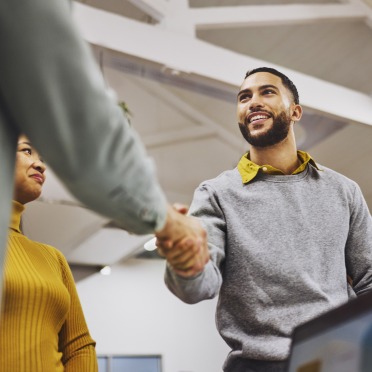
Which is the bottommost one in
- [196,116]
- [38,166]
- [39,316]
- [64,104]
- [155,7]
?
[64,104]

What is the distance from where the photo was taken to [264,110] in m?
1.51

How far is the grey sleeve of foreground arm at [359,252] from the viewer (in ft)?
4.55

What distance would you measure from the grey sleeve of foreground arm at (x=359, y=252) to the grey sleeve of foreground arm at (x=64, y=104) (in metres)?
0.93

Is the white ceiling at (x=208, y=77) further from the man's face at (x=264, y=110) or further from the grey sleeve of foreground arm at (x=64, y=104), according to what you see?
the grey sleeve of foreground arm at (x=64, y=104)

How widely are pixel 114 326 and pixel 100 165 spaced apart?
771 cm

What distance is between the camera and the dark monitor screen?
0.60 meters

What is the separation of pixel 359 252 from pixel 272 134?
34cm

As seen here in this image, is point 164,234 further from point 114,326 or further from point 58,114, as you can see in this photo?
point 114,326

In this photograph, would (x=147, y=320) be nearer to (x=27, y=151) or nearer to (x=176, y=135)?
(x=176, y=135)

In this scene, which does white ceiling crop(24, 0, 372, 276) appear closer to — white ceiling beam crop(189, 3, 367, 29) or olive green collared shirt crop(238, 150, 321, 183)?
white ceiling beam crop(189, 3, 367, 29)

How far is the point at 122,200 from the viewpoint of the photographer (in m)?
0.58

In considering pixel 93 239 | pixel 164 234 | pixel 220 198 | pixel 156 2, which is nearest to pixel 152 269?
pixel 93 239

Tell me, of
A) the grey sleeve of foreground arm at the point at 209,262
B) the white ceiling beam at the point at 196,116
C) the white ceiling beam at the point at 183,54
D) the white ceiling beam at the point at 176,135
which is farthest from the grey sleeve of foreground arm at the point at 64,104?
the white ceiling beam at the point at 176,135

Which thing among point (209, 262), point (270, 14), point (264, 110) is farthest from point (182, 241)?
point (270, 14)
